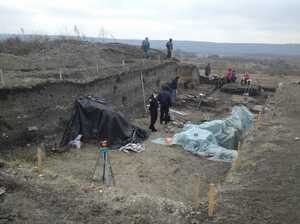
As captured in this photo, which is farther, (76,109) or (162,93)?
(162,93)

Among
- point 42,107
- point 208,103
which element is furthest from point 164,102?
point 208,103

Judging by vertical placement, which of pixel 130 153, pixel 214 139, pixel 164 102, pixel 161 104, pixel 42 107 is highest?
pixel 42 107

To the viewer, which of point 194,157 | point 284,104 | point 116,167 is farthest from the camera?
point 284,104

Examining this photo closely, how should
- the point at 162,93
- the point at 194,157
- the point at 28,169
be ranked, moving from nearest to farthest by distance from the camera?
the point at 28,169
the point at 194,157
the point at 162,93

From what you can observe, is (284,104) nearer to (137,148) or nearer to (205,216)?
(137,148)

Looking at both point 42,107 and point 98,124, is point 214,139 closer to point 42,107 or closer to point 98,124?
point 98,124

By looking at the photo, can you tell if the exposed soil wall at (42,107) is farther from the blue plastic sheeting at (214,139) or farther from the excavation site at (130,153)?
the blue plastic sheeting at (214,139)

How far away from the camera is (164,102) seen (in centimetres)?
1508

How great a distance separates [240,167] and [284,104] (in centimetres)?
931

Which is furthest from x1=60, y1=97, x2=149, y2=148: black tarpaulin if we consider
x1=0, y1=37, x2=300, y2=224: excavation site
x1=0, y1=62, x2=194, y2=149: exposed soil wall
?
x1=0, y1=62, x2=194, y2=149: exposed soil wall

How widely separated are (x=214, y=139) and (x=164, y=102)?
10.1 ft

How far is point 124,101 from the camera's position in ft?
57.5

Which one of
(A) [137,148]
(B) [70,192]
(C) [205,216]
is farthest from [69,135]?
(C) [205,216]

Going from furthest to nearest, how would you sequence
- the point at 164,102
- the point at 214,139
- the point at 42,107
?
1. the point at 164,102
2. the point at 214,139
3. the point at 42,107
